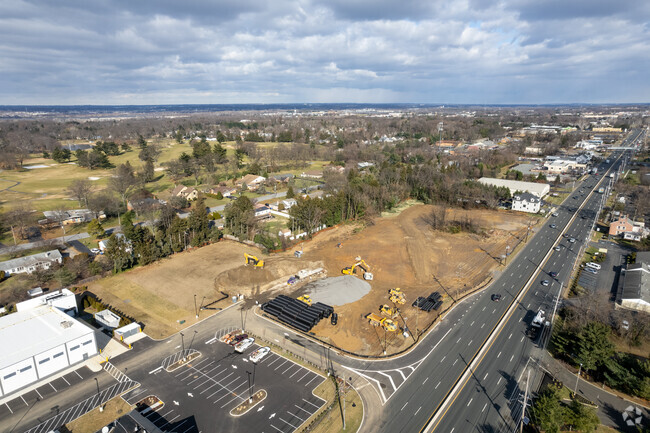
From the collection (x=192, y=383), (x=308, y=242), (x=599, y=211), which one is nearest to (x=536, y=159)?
(x=599, y=211)

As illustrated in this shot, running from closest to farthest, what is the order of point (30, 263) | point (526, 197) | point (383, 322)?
point (383, 322), point (30, 263), point (526, 197)

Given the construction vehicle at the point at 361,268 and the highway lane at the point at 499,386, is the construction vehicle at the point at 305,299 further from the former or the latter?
the highway lane at the point at 499,386

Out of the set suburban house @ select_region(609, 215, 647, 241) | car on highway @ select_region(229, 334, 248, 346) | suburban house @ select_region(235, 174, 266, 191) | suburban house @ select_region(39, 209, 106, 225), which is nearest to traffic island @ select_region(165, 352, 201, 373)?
car on highway @ select_region(229, 334, 248, 346)

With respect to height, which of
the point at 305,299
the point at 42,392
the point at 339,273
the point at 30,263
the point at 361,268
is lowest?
the point at 42,392

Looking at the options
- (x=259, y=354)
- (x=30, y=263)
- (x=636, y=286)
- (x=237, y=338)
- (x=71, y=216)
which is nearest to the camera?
(x=259, y=354)

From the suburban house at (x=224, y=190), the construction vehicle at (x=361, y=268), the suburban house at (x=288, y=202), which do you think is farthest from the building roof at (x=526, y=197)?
the suburban house at (x=224, y=190)

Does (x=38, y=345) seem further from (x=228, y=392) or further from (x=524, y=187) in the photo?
(x=524, y=187)

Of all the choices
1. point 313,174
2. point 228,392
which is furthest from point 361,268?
point 313,174
